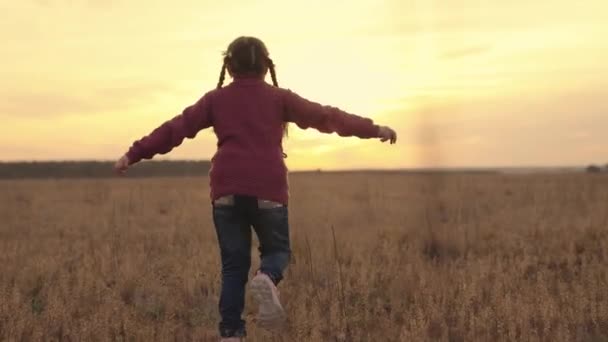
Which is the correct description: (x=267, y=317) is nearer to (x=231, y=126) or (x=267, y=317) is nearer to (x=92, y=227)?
(x=231, y=126)

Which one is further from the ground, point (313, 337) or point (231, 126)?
point (231, 126)

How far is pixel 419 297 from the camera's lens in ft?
19.4

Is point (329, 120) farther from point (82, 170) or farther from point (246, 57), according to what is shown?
point (82, 170)

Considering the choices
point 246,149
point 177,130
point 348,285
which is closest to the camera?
point 246,149

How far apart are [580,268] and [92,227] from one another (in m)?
8.63

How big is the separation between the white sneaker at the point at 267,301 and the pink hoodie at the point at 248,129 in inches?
18.4

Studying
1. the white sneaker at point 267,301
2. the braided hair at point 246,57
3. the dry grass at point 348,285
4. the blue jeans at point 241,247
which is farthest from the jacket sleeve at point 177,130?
the dry grass at point 348,285

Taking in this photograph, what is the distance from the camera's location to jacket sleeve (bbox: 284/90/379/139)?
4.05 m

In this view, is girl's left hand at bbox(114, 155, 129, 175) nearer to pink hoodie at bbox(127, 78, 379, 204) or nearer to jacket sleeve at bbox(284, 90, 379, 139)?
pink hoodie at bbox(127, 78, 379, 204)

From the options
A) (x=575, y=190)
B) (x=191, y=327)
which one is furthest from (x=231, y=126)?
(x=575, y=190)

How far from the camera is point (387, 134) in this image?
418 cm

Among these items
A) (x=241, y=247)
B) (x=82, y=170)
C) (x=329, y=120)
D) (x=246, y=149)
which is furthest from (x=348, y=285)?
(x=82, y=170)

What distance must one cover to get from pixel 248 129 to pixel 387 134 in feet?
2.73

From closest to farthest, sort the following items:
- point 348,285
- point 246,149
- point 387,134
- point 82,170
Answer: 1. point 246,149
2. point 387,134
3. point 348,285
4. point 82,170
